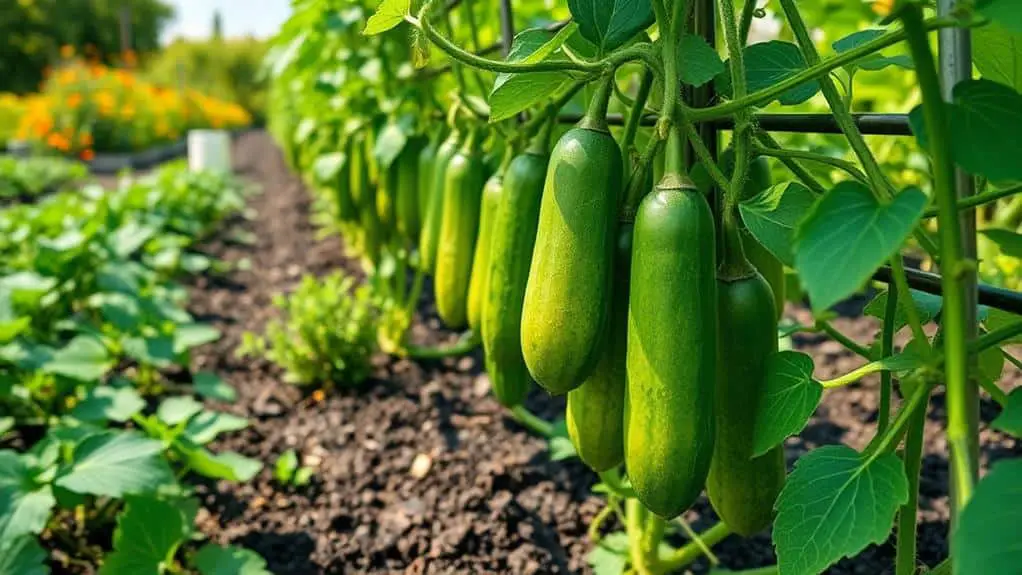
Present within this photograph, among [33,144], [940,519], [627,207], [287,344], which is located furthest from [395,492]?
[33,144]

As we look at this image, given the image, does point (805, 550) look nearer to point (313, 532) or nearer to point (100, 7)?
point (313, 532)

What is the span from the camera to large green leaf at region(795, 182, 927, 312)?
2.26ft

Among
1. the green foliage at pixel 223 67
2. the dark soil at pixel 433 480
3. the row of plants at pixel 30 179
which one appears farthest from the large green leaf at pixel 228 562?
the green foliage at pixel 223 67

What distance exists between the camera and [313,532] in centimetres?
220

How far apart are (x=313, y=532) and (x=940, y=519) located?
1.47 metres

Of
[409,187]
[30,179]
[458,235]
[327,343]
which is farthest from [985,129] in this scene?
[30,179]

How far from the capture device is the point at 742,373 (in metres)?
1.03

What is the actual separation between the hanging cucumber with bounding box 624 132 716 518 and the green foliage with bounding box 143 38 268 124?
82.2ft

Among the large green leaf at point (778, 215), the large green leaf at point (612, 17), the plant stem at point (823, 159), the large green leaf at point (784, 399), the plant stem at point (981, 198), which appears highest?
the large green leaf at point (612, 17)

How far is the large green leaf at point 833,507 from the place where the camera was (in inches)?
33.4

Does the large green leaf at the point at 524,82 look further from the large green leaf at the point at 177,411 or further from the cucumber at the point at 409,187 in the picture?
the cucumber at the point at 409,187

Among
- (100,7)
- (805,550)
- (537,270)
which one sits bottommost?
(805,550)

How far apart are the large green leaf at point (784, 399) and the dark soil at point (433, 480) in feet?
3.32

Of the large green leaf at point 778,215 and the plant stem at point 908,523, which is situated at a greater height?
the large green leaf at point 778,215
